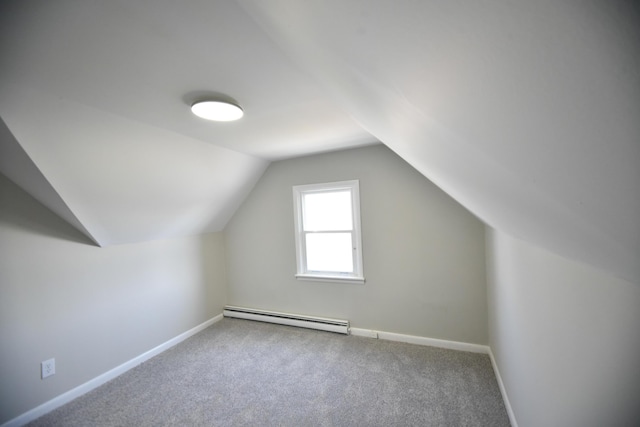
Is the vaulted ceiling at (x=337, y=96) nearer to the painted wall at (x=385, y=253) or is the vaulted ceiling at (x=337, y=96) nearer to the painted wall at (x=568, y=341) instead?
the painted wall at (x=568, y=341)

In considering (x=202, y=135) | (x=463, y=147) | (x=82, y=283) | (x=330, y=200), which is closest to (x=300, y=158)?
(x=330, y=200)

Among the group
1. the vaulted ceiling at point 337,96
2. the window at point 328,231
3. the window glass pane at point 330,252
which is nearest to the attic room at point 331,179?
the vaulted ceiling at point 337,96

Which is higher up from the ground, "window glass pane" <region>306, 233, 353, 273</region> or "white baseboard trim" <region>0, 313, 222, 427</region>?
"window glass pane" <region>306, 233, 353, 273</region>

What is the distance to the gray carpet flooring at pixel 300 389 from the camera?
1.94 m

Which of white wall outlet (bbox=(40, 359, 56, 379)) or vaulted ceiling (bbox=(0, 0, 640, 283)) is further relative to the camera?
white wall outlet (bbox=(40, 359, 56, 379))

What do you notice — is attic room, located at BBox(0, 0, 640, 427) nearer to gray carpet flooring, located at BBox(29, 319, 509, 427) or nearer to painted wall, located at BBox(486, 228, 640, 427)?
painted wall, located at BBox(486, 228, 640, 427)

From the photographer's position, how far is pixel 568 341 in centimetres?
98

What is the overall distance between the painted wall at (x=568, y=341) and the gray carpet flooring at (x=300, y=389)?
0.52m

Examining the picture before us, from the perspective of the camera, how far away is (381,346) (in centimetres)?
288

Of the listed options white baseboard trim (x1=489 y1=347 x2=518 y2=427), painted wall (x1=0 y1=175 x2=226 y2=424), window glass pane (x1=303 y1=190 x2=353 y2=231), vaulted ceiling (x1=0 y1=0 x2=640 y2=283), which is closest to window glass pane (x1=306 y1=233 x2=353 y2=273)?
window glass pane (x1=303 y1=190 x2=353 y2=231)

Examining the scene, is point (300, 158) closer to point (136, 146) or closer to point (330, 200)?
point (330, 200)

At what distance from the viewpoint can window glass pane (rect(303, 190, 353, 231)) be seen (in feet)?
10.8

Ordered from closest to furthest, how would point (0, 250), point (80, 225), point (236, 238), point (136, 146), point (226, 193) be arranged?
1. point (0, 250)
2. point (136, 146)
3. point (80, 225)
4. point (226, 193)
5. point (236, 238)

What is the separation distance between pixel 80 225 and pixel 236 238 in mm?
1868
